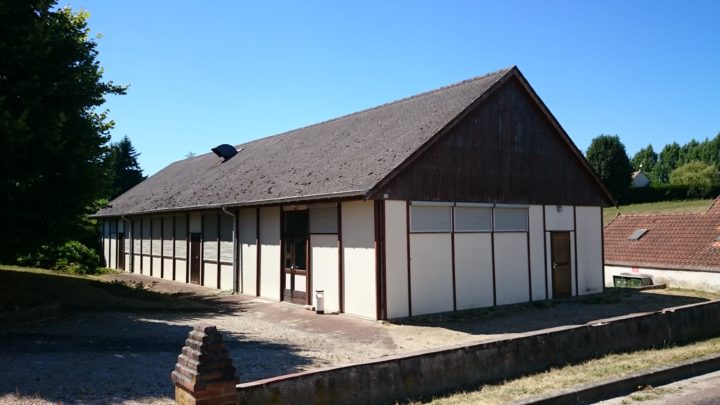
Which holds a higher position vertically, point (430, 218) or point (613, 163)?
point (613, 163)

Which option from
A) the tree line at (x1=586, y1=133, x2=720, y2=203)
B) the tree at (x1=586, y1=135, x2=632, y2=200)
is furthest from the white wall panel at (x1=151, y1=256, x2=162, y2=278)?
the tree at (x1=586, y1=135, x2=632, y2=200)

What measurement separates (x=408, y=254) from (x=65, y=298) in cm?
857

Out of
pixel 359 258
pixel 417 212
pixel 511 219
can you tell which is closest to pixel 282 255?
pixel 359 258

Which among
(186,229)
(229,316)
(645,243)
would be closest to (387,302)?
(229,316)

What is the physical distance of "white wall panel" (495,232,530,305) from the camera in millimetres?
16000

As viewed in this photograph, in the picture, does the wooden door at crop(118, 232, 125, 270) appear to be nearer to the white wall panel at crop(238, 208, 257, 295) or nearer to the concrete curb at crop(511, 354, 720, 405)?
the white wall panel at crop(238, 208, 257, 295)

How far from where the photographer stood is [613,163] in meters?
52.9

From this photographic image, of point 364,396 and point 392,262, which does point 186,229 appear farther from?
point 364,396

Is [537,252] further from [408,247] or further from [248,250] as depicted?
[248,250]

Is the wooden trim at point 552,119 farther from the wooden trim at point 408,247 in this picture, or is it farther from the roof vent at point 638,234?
the roof vent at point 638,234

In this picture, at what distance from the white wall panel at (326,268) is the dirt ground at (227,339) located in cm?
62

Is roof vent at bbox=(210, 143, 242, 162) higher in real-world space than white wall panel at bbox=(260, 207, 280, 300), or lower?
higher

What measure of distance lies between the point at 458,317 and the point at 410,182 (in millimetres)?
3557

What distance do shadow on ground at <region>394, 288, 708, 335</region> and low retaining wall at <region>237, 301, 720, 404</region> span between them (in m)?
2.59
